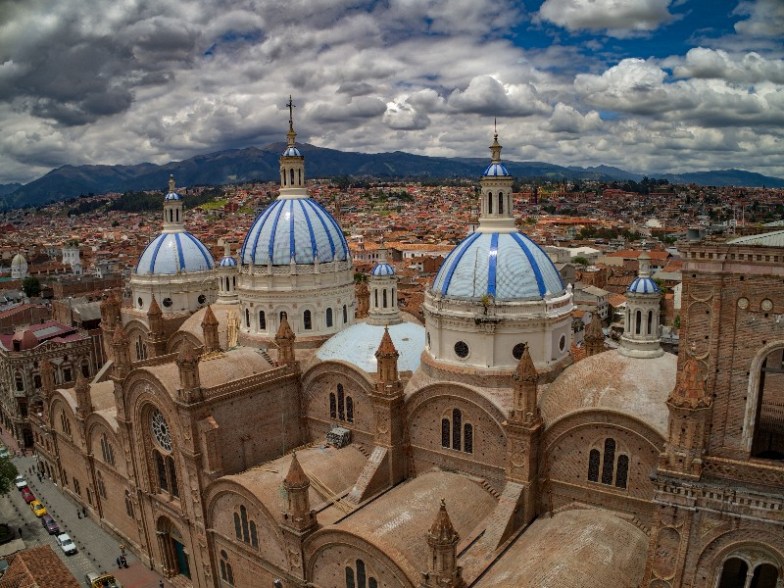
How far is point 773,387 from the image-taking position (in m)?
17.2

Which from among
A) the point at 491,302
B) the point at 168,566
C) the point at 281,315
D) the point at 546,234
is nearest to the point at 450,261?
the point at 491,302

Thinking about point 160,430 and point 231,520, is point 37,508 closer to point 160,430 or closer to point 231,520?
point 160,430

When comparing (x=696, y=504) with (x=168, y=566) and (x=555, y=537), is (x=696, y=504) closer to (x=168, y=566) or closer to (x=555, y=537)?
(x=555, y=537)

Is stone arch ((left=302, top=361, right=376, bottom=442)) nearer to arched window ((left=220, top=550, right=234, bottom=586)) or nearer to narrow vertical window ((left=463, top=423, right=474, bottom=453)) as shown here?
narrow vertical window ((left=463, top=423, right=474, bottom=453))

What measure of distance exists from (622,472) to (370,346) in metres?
12.3

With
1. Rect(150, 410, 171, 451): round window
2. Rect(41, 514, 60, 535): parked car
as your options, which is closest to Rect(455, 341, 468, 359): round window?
Rect(150, 410, 171, 451): round window

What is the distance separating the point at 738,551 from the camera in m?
13.8

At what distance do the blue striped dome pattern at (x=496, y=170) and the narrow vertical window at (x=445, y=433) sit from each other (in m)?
10.8

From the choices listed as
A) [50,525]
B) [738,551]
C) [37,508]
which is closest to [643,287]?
[738,551]

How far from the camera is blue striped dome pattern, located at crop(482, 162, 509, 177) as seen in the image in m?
26.0

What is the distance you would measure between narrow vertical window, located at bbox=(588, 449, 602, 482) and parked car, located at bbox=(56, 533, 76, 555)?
29008mm

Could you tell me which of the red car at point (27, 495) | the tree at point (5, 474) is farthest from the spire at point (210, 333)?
the red car at point (27, 495)

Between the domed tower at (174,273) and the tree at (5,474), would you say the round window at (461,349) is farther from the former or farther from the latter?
the tree at (5,474)

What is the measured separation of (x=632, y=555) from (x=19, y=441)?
4932 cm
